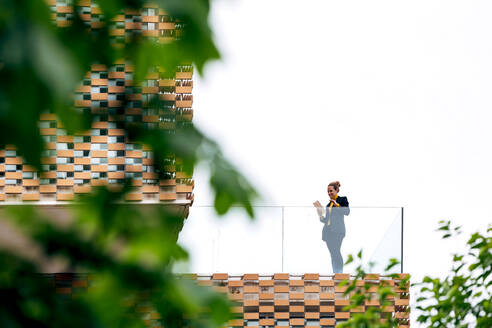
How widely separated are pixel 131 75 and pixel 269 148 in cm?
1101

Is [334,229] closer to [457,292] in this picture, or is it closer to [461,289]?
[461,289]

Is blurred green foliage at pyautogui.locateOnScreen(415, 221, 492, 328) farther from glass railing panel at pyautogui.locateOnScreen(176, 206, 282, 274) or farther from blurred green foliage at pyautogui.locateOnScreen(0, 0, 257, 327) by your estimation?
glass railing panel at pyautogui.locateOnScreen(176, 206, 282, 274)

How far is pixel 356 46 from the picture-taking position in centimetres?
1570

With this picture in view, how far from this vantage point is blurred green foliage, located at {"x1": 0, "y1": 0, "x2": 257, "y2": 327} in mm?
721

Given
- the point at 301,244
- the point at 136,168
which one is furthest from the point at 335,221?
the point at 136,168

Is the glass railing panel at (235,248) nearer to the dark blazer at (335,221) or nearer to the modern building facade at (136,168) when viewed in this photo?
the modern building facade at (136,168)

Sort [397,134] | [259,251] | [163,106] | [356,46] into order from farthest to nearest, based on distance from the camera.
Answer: [356,46] < [397,134] < [259,251] < [163,106]

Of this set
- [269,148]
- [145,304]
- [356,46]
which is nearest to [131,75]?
[145,304]

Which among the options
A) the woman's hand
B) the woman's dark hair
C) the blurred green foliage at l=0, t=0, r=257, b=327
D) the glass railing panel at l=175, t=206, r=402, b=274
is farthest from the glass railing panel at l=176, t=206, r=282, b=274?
the blurred green foliage at l=0, t=0, r=257, b=327

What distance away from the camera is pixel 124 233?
0.77 metres

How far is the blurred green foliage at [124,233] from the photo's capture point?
0.72 meters

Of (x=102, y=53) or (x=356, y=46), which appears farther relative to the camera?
(x=356, y=46)

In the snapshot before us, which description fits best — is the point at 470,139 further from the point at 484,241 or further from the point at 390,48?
the point at 484,241

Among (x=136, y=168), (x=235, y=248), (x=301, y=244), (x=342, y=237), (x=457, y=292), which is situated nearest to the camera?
(x=136, y=168)
